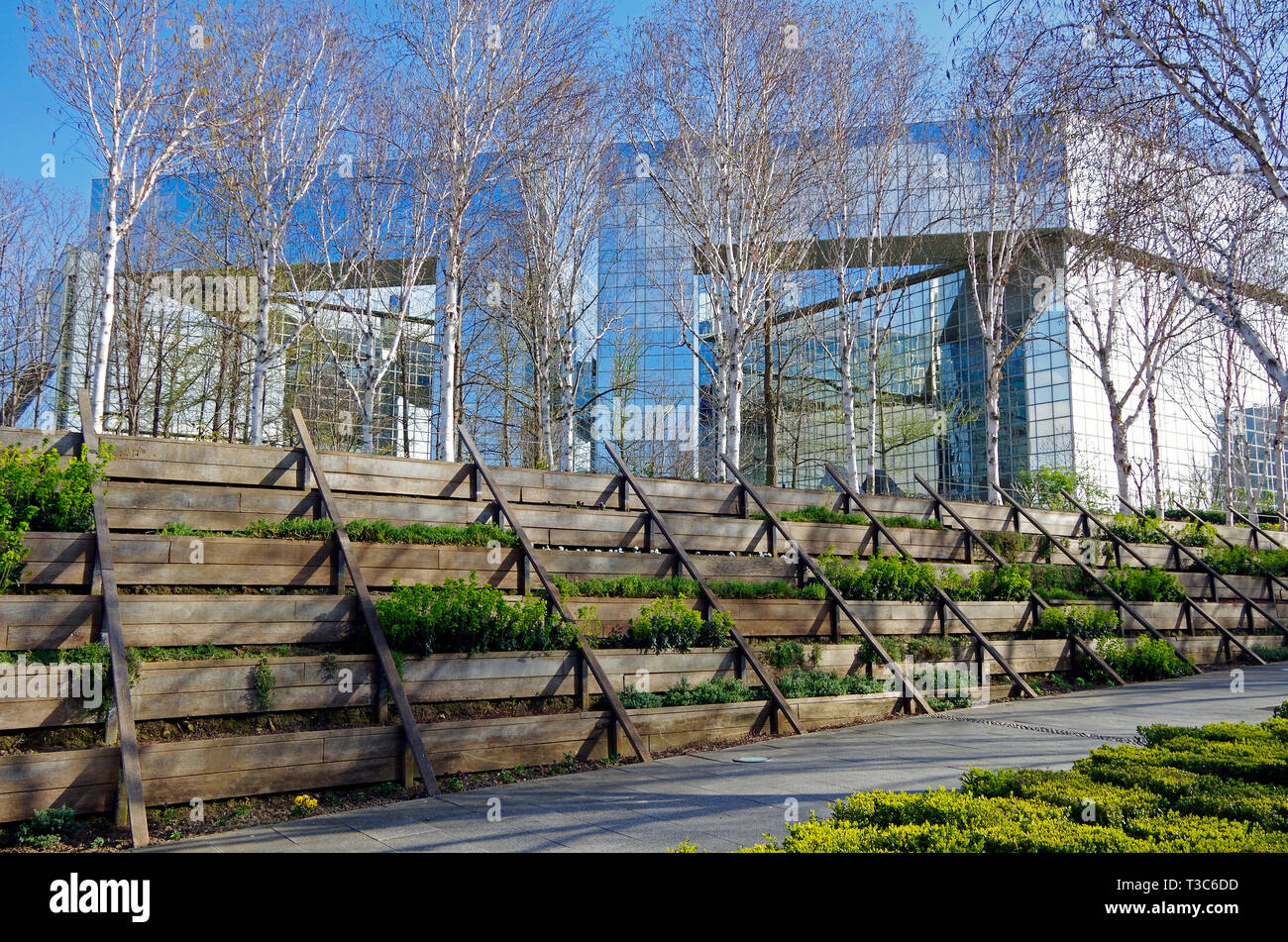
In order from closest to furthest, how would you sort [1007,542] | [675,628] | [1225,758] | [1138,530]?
[1225,758] → [675,628] → [1007,542] → [1138,530]

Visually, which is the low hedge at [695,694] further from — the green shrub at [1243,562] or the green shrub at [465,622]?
the green shrub at [1243,562]

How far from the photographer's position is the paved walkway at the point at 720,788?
465cm

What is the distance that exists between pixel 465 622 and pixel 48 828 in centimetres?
305

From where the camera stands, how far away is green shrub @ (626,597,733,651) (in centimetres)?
828

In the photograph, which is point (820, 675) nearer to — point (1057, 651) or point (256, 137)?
point (1057, 651)

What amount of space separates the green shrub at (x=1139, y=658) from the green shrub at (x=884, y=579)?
2.77 metres

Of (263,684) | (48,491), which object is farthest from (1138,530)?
(48,491)

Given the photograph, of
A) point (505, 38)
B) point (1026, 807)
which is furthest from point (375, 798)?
point (505, 38)

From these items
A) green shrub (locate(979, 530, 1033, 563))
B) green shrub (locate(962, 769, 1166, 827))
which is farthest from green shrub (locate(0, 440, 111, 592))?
green shrub (locate(979, 530, 1033, 563))

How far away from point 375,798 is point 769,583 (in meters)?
5.47

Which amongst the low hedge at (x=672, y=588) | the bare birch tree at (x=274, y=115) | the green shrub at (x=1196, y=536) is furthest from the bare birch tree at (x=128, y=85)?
the green shrub at (x=1196, y=536)

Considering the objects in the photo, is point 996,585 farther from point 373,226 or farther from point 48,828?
point 373,226

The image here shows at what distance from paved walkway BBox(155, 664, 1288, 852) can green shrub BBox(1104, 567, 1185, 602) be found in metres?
4.33

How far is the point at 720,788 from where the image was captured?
230 inches
